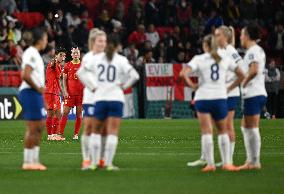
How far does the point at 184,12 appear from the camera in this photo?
4031cm

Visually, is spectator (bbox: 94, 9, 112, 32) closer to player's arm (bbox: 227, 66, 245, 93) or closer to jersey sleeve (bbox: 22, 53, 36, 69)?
jersey sleeve (bbox: 22, 53, 36, 69)

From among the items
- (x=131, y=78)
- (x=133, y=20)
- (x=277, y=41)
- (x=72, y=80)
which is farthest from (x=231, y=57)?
(x=277, y=41)

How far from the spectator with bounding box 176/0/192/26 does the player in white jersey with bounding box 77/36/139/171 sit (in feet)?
78.5

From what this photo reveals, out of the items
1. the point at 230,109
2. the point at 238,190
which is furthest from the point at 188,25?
the point at 238,190

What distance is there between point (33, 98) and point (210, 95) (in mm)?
2885

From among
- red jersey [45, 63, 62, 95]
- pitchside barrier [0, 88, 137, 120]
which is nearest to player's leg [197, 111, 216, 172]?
red jersey [45, 63, 62, 95]

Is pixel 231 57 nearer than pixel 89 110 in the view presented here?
No

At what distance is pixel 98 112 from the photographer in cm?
1630

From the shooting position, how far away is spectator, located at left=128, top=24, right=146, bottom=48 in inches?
1475

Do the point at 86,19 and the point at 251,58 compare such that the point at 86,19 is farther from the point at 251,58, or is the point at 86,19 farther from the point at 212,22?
the point at 251,58

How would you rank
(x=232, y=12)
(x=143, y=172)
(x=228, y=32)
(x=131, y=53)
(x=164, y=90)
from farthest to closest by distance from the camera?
(x=232, y=12), (x=131, y=53), (x=164, y=90), (x=228, y=32), (x=143, y=172)

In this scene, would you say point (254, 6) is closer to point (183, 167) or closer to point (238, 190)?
point (183, 167)

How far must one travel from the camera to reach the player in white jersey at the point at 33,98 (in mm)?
16391

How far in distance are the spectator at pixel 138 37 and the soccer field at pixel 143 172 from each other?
11.3 meters
